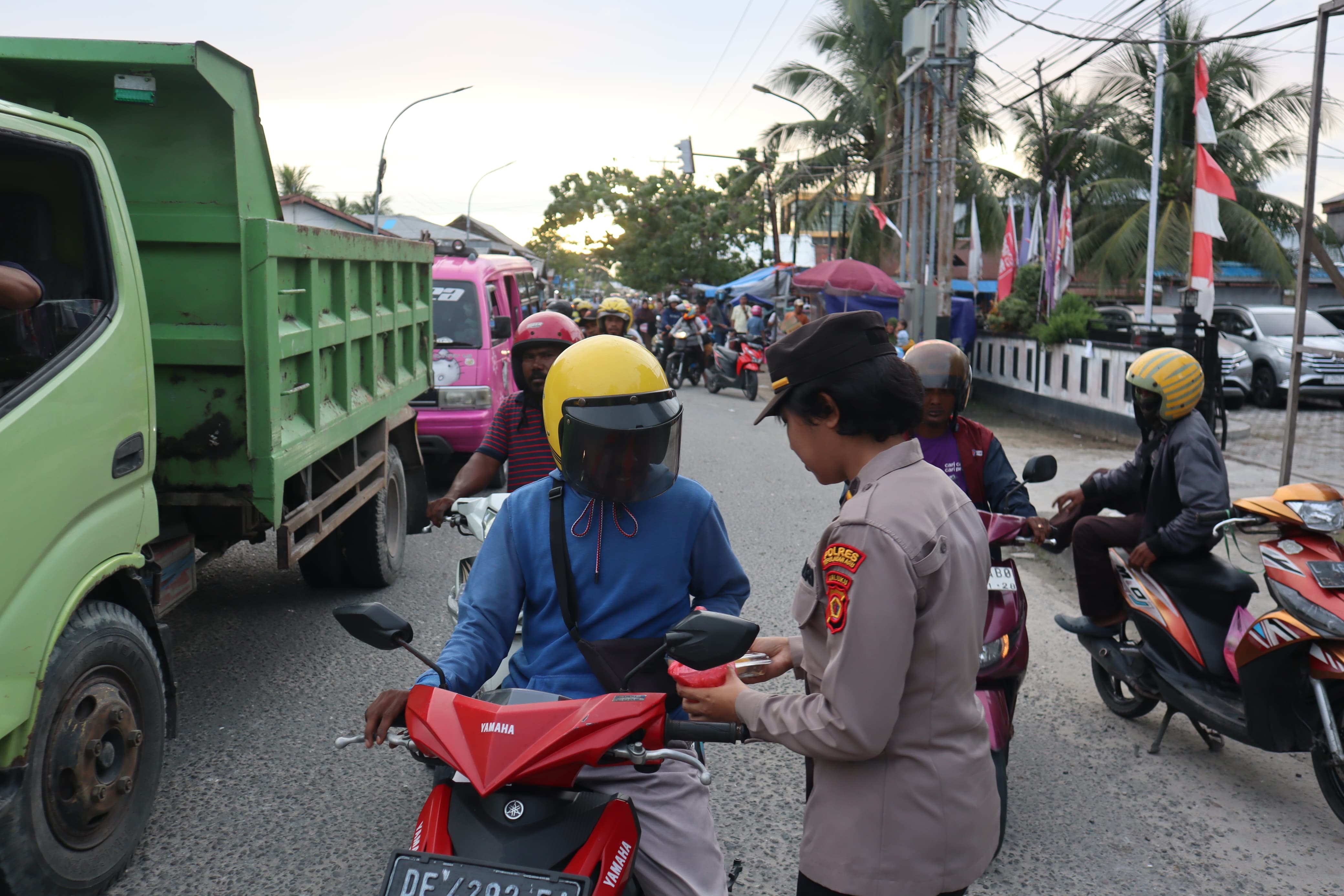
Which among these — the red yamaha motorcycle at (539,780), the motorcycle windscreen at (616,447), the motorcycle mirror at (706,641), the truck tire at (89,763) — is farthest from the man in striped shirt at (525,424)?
the motorcycle mirror at (706,641)

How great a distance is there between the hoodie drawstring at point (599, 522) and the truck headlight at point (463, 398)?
24.2ft

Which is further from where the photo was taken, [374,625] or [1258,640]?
[1258,640]

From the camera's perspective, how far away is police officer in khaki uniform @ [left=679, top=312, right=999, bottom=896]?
1.76 metres

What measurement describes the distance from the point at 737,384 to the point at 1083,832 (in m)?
16.8

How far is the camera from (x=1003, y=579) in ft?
12.5

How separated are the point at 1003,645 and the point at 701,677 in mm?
1983

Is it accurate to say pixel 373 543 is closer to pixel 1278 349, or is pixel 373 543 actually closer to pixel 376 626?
pixel 376 626

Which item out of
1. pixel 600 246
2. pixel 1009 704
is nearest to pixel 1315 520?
pixel 1009 704

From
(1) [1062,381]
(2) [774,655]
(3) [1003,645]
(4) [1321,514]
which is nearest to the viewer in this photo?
(2) [774,655]

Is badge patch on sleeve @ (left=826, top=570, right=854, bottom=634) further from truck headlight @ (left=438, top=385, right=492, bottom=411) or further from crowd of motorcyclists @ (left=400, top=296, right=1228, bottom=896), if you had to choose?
truck headlight @ (left=438, top=385, right=492, bottom=411)

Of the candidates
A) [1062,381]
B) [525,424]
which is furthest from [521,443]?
[1062,381]

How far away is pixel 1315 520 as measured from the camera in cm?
377

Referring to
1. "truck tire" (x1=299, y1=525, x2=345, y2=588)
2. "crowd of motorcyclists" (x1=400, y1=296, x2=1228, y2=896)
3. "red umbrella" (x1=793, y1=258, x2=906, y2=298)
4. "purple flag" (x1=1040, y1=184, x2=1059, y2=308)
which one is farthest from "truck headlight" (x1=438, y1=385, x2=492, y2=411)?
"red umbrella" (x1=793, y1=258, x2=906, y2=298)

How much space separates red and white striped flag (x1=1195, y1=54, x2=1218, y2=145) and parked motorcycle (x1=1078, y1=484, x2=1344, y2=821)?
9.24 m
